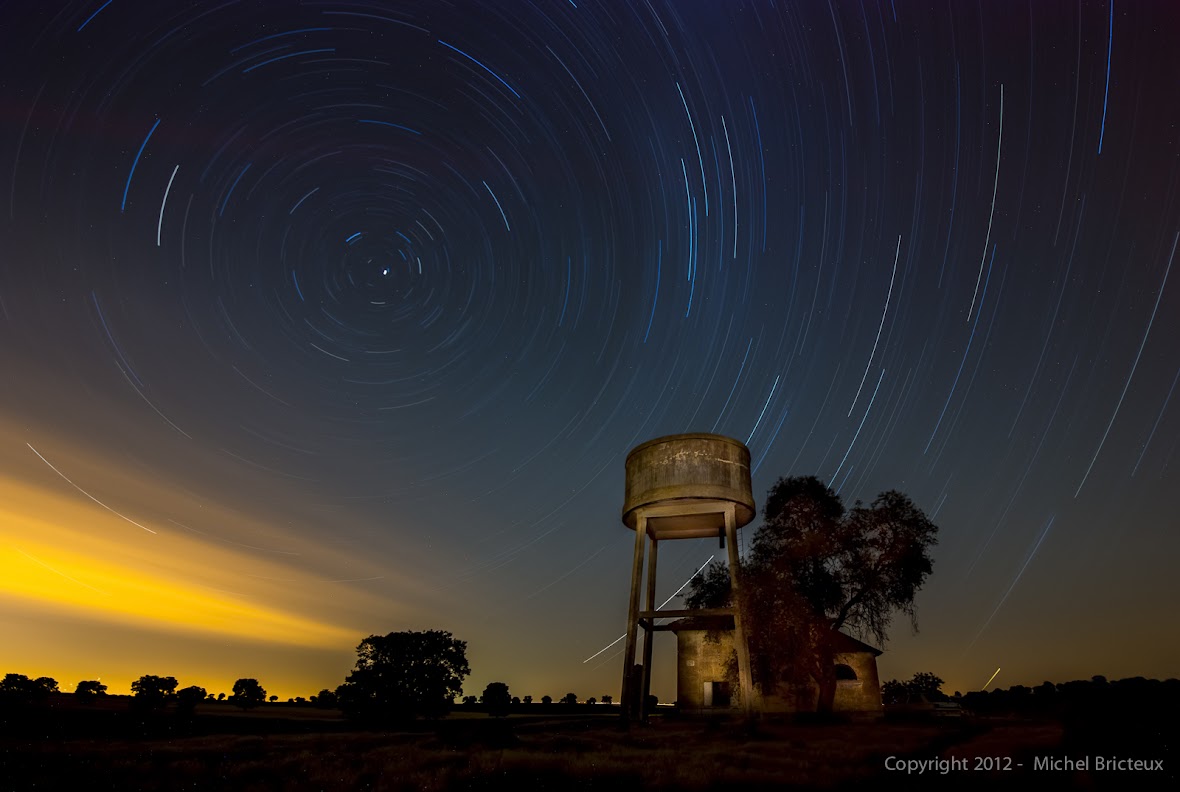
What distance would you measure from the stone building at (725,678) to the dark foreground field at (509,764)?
14649mm

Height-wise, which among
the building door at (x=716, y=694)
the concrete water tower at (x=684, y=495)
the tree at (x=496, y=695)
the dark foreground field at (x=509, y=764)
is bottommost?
the tree at (x=496, y=695)

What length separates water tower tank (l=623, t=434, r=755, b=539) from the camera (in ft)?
67.8

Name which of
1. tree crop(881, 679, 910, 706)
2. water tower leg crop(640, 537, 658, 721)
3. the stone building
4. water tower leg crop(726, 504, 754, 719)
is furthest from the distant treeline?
tree crop(881, 679, 910, 706)

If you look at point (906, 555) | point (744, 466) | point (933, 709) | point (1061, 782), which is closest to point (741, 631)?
point (744, 466)

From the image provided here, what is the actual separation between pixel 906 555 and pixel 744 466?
27.4ft

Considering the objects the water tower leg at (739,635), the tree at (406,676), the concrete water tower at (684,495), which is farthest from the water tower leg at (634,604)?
the tree at (406,676)

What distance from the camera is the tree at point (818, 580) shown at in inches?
886

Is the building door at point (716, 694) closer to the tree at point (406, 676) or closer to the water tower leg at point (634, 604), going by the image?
the water tower leg at point (634, 604)

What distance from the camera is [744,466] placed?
21.7 meters

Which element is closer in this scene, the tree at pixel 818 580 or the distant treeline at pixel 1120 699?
the distant treeline at pixel 1120 699

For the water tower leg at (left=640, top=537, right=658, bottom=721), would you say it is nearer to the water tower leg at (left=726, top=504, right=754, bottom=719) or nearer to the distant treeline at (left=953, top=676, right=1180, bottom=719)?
the water tower leg at (left=726, top=504, right=754, bottom=719)

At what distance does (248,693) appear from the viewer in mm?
48406

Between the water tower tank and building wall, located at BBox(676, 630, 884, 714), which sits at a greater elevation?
the water tower tank

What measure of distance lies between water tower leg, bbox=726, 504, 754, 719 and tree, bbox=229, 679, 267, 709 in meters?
43.8
